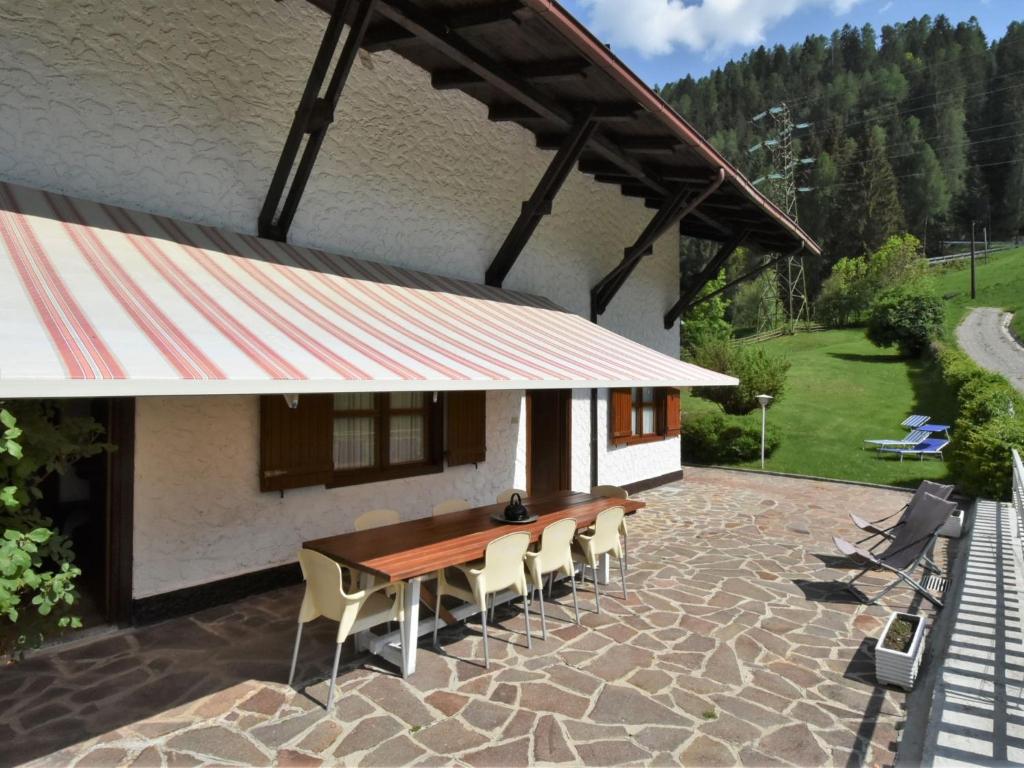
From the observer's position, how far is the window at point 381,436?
7668 millimetres

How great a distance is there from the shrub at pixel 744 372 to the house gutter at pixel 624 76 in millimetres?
12477

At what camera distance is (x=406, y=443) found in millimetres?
8500

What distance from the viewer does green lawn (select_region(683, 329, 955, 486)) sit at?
16969mm

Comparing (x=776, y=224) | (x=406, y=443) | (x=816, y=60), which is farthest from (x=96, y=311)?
(x=816, y=60)

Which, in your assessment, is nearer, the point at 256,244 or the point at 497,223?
the point at 256,244

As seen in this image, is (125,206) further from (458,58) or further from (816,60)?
(816,60)

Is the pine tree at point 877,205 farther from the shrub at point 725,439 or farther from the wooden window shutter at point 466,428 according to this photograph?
the wooden window shutter at point 466,428

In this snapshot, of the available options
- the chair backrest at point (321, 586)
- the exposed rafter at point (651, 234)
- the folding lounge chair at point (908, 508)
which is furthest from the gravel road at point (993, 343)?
the chair backrest at point (321, 586)

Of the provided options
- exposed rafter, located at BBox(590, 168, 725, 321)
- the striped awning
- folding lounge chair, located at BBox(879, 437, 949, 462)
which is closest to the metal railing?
the striped awning

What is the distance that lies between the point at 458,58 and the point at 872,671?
7.80 meters

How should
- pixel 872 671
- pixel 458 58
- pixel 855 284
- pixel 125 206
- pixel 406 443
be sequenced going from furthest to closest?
pixel 855 284 < pixel 406 443 < pixel 458 58 < pixel 125 206 < pixel 872 671

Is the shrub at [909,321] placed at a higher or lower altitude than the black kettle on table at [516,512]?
higher

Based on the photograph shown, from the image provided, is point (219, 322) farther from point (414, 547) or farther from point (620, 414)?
point (620, 414)

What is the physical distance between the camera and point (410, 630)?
200 inches
